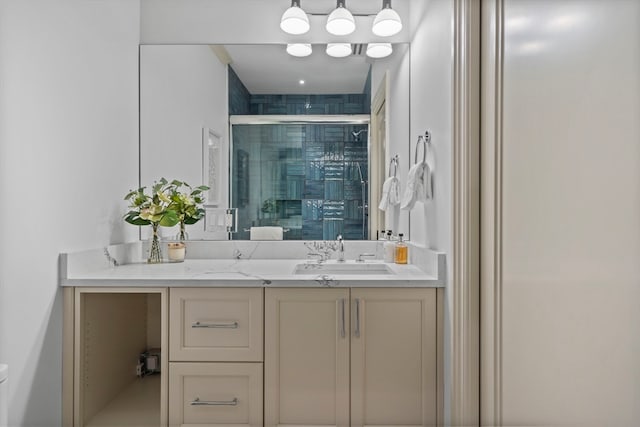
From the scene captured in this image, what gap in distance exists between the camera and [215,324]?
1635mm

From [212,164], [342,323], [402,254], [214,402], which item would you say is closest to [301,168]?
[212,164]

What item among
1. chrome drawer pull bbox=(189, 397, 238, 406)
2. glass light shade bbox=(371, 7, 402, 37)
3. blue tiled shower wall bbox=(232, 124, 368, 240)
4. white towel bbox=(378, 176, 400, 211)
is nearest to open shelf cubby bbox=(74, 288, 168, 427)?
chrome drawer pull bbox=(189, 397, 238, 406)

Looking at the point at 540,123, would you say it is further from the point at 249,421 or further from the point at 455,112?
the point at 249,421

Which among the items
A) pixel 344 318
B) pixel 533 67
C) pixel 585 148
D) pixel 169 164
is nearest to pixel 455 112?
pixel 533 67

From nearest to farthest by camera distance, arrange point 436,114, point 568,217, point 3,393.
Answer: point 568,217, point 3,393, point 436,114

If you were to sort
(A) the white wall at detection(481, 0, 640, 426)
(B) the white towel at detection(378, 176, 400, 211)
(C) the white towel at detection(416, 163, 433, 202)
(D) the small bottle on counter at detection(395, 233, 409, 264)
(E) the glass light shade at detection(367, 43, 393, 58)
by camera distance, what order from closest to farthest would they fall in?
(A) the white wall at detection(481, 0, 640, 426) < (C) the white towel at detection(416, 163, 433, 202) < (D) the small bottle on counter at detection(395, 233, 409, 264) < (B) the white towel at detection(378, 176, 400, 211) < (E) the glass light shade at detection(367, 43, 393, 58)

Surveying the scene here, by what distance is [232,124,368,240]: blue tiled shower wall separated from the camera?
2.27 metres

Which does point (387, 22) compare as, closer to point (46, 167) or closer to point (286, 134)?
point (286, 134)

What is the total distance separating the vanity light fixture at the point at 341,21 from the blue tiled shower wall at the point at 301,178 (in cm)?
50

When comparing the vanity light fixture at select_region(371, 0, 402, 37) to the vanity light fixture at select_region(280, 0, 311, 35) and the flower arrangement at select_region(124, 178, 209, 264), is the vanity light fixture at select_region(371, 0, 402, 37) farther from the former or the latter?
the flower arrangement at select_region(124, 178, 209, 264)

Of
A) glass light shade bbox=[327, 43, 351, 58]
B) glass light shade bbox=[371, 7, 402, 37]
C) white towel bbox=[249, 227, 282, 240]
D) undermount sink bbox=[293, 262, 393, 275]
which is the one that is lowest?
undermount sink bbox=[293, 262, 393, 275]

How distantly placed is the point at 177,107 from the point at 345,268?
1257 millimetres

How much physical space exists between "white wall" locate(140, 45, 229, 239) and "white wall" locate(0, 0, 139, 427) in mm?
287

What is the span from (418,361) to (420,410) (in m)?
0.18
